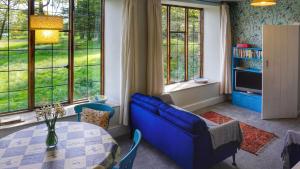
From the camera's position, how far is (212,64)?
6.28m

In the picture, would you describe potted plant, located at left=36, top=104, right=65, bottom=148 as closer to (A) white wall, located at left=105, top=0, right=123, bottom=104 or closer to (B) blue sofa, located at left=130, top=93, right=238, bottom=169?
(B) blue sofa, located at left=130, top=93, right=238, bottom=169

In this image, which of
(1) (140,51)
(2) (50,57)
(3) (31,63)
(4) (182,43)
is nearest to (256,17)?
(4) (182,43)

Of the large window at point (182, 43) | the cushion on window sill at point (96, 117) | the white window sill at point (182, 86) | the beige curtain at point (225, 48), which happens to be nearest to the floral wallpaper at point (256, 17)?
the beige curtain at point (225, 48)

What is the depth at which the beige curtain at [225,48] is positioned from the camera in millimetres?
5922

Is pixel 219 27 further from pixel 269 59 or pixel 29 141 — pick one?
pixel 29 141

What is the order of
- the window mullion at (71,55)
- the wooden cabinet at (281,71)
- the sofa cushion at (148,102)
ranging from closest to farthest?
the sofa cushion at (148,102) → the window mullion at (71,55) → the wooden cabinet at (281,71)

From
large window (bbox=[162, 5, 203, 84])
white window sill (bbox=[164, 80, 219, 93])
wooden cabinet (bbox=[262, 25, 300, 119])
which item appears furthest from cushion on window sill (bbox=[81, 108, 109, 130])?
wooden cabinet (bbox=[262, 25, 300, 119])

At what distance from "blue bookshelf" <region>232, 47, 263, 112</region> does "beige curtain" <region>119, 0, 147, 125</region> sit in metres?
2.86

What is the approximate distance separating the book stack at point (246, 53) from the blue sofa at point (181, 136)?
3.13 meters

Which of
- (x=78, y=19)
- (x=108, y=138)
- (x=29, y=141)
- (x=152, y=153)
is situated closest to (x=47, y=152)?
(x=29, y=141)

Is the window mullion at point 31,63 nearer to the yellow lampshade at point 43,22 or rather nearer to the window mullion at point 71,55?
the window mullion at point 71,55

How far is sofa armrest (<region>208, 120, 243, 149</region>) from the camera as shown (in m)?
2.78

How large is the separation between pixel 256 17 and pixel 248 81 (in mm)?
1595

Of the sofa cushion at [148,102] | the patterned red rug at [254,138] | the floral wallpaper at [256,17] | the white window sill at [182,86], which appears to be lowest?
the patterned red rug at [254,138]
